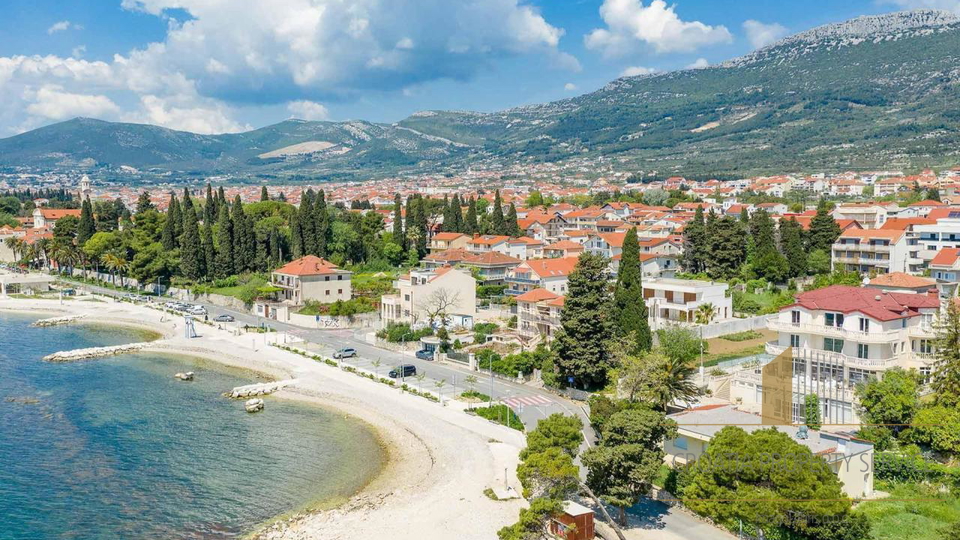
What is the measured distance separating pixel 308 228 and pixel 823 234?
46748 millimetres

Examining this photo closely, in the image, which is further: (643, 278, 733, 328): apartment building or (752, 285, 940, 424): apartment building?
(643, 278, 733, 328): apartment building

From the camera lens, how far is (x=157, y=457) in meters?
30.2

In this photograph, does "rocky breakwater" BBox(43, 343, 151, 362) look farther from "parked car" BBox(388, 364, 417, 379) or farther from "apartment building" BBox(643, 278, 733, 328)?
"apartment building" BBox(643, 278, 733, 328)

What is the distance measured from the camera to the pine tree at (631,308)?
3612 centimetres

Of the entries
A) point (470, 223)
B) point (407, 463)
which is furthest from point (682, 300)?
point (470, 223)

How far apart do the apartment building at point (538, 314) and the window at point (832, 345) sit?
16312 mm

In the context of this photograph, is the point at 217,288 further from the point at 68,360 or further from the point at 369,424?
the point at 369,424

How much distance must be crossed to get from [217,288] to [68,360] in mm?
21389

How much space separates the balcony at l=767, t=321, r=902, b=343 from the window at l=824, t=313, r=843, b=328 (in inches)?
7.4

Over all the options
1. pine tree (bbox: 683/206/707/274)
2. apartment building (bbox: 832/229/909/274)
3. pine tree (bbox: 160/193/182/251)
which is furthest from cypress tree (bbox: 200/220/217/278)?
apartment building (bbox: 832/229/909/274)

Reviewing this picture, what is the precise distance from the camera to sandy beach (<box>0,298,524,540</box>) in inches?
903

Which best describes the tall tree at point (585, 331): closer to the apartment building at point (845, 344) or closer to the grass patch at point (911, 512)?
the apartment building at point (845, 344)

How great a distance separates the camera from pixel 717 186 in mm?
141500

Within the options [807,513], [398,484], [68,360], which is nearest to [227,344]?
[68,360]
